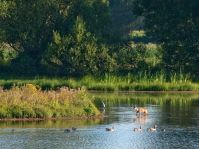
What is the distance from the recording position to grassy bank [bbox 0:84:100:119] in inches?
1768

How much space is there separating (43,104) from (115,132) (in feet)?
18.8

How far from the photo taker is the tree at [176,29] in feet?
252

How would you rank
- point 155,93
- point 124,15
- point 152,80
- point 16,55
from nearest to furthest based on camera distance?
point 155,93 → point 152,80 → point 16,55 → point 124,15

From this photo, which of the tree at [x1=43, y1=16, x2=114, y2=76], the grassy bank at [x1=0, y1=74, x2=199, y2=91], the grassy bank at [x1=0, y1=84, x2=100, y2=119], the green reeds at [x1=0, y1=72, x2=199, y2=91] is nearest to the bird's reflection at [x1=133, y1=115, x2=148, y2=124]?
the grassy bank at [x1=0, y1=84, x2=100, y2=119]

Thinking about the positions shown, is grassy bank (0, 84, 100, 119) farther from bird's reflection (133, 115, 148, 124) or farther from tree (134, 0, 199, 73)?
tree (134, 0, 199, 73)

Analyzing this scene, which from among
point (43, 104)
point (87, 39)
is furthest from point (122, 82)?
point (43, 104)

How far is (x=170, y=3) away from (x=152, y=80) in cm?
991

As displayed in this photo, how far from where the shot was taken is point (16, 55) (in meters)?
76.4

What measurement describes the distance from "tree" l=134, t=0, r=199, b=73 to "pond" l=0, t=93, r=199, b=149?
23242 mm

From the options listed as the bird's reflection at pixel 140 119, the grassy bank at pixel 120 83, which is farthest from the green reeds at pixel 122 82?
the bird's reflection at pixel 140 119

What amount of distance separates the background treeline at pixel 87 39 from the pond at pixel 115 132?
20.8m

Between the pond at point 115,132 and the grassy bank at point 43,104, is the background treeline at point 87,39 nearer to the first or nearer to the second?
the pond at point 115,132

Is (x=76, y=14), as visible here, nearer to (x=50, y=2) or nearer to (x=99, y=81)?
(x=50, y=2)

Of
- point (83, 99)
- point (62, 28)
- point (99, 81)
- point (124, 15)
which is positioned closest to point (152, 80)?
point (99, 81)
